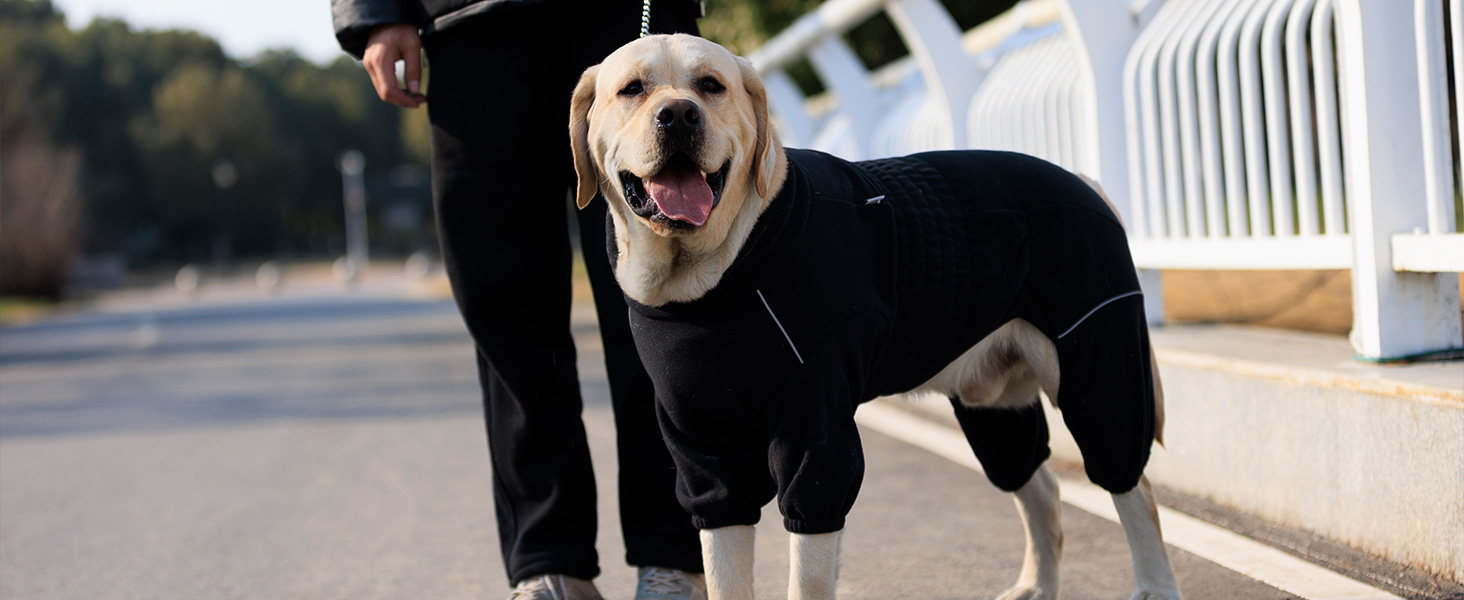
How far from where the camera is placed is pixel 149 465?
5.93m

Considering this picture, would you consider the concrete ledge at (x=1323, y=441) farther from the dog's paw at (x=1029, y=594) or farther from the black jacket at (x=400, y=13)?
the black jacket at (x=400, y=13)

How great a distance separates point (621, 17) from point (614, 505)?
7.07 feet

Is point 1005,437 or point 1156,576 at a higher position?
point 1005,437

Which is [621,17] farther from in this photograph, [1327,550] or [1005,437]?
[1327,550]

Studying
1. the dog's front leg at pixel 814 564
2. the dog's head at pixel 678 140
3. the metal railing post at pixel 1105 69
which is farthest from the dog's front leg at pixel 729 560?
the metal railing post at pixel 1105 69

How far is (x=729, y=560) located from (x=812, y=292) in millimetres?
567

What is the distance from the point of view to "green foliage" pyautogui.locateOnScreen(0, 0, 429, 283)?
79688mm

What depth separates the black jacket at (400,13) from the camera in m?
2.86

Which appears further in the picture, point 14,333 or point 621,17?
point 14,333

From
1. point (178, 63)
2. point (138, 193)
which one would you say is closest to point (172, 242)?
point (138, 193)

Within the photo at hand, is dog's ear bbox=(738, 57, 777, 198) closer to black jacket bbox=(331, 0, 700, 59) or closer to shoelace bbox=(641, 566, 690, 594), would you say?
black jacket bbox=(331, 0, 700, 59)

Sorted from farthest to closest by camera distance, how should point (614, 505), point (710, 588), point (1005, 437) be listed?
point (614, 505)
point (1005, 437)
point (710, 588)

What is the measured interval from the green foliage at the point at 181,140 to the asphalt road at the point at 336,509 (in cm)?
7036

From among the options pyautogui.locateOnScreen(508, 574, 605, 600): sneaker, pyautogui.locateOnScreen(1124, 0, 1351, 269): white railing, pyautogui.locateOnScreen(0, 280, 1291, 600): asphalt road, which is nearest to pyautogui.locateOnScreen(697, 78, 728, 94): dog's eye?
pyautogui.locateOnScreen(508, 574, 605, 600): sneaker
